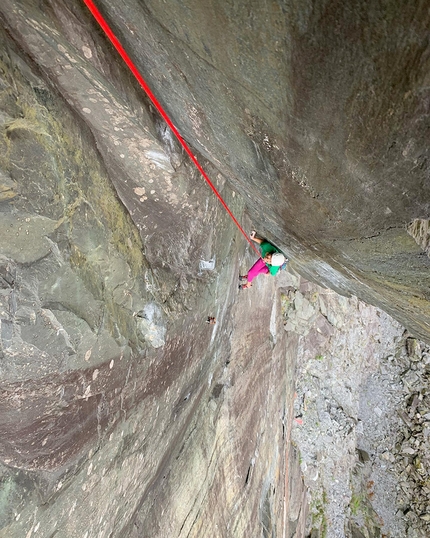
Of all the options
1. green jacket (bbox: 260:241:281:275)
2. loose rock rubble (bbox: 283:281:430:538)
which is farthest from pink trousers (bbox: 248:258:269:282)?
loose rock rubble (bbox: 283:281:430:538)

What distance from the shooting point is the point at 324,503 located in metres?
10.4

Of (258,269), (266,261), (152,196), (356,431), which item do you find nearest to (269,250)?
(266,261)

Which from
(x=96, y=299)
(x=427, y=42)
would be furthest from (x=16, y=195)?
(x=427, y=42)

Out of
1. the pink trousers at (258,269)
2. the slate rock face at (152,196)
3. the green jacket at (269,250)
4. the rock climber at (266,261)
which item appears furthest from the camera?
the pink trousers at (258,269)

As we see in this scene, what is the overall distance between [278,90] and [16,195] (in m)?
1.54

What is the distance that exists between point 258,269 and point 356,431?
25.4 feet

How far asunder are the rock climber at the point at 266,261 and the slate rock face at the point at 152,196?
41.1 inches

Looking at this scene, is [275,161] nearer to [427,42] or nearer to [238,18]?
[238,18]

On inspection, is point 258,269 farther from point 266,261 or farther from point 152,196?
point 152,196

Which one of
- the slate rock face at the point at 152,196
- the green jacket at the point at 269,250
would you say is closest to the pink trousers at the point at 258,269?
the green jacket at the point at 269,250

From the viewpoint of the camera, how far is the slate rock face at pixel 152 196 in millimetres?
1499

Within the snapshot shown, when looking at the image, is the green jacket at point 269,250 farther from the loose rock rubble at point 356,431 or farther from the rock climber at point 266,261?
the loose rock rubble at point 356,431

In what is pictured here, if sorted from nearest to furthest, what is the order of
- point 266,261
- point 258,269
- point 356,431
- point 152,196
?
point 152,196 < point 266,261 < point 258,269 < point 356,431

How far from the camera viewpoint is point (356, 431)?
11.0 metres
